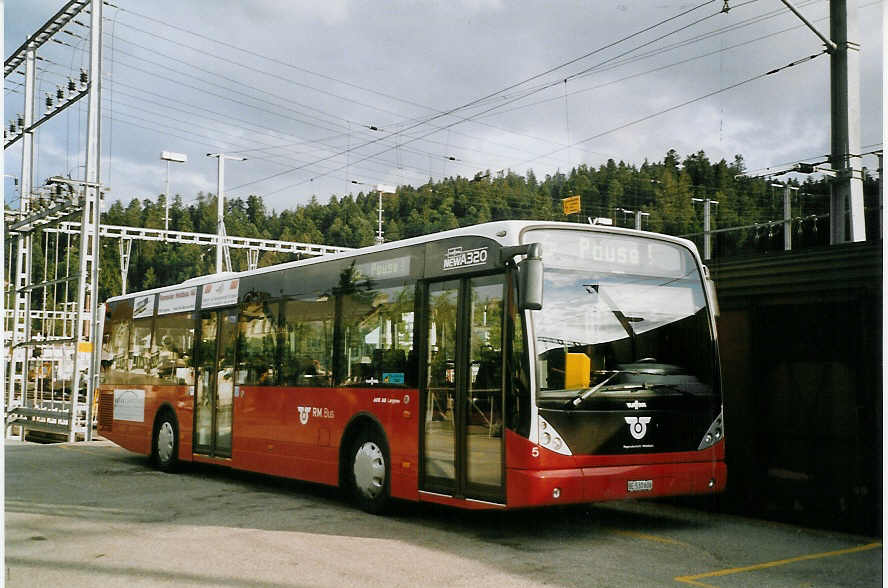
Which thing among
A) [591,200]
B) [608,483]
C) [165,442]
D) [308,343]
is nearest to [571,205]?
[591,200]

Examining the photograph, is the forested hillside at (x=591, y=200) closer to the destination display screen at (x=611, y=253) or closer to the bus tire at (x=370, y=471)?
the destination display screen at (x=611, y=253)

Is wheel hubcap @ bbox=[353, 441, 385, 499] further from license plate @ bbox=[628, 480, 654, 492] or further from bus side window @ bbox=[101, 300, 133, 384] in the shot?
bus side window @ bbox=[101, 300, 133, 384]

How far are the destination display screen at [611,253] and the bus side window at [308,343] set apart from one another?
354 cm

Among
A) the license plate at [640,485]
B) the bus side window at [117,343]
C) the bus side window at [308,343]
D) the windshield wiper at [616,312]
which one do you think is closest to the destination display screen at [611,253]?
the windshield wiper at [616,312]

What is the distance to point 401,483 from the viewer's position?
400 inches

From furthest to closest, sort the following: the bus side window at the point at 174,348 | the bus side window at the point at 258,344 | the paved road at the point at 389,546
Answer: the bus side window at the point at 174,348 → the bus side window at the point at 258,344 → the paved road at the point at 389,546

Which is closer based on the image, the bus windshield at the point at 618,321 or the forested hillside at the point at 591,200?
the bus windshield at the point at 618,321

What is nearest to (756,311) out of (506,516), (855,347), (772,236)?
(855,347)

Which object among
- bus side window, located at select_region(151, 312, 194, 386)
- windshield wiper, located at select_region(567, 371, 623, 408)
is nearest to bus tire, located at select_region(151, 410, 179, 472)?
bus side window, located at select_region(151, 312, 194, 386)

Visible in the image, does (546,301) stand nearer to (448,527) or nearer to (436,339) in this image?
(436,339)

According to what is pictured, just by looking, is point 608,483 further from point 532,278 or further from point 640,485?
point 532,278

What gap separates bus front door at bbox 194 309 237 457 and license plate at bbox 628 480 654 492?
671 centimetres

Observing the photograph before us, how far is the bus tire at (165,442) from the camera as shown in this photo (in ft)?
50.4

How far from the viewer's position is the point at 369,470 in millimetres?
10766
